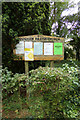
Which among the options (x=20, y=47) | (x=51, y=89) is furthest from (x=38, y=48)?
(x=51, y=89)

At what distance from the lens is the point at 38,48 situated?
181cm

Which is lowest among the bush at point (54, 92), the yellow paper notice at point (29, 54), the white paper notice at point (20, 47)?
the bush at point (54, 92)

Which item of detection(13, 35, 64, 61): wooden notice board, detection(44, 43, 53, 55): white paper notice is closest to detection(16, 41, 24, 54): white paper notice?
detection(13, 35, 64, 61): wooden notice board

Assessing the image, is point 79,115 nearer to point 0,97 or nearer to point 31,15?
point 0,97

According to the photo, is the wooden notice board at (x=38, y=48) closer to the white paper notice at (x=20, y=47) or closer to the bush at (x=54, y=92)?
the white paper notice at (x=20, y=47)

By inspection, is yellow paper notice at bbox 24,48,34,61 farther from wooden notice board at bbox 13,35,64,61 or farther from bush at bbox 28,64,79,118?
bush at bbox 28,64,79,118

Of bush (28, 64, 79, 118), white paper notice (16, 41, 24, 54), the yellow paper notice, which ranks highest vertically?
white paper notice (16, 41, 24, 54)

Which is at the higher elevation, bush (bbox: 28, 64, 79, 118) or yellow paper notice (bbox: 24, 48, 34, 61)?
yellow paper notice (bbox: 24, 48, 34, 61)

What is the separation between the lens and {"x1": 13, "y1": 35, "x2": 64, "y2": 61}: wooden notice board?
1.78 metres

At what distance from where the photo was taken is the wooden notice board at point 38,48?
1.78 metres

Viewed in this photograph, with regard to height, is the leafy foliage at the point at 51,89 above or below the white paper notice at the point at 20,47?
below

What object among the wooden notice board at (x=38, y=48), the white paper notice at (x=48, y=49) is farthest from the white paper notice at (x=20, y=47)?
the white paper notice at (x=48, y=49)

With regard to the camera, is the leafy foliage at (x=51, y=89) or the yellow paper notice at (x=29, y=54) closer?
the leafy foliage at (x=51, y=89)

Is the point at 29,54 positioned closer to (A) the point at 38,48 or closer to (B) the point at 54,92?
(A) the point at 38,48
